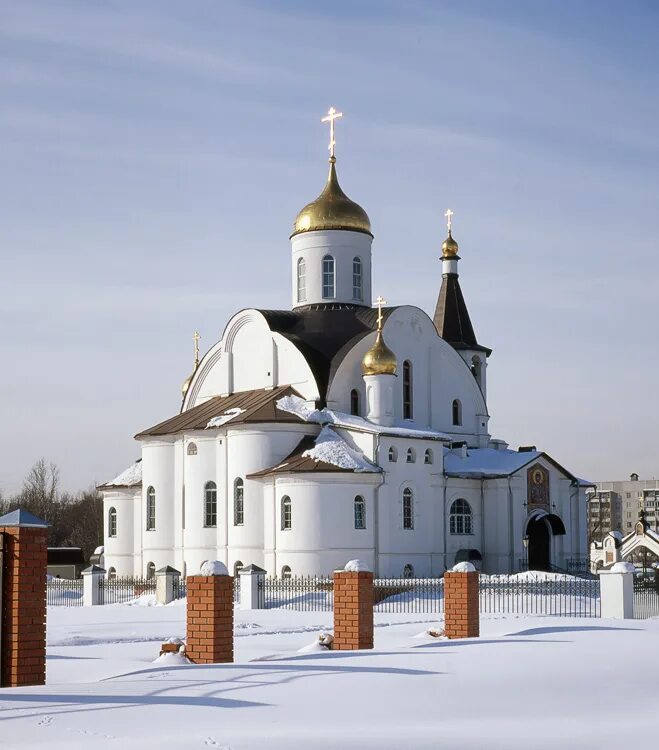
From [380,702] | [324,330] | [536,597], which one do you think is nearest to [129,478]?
[324,330]

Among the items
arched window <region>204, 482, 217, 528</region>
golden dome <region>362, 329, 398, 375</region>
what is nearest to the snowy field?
golden dome <region>362, 329, 398, 375</region>

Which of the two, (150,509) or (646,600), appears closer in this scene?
(646,600)

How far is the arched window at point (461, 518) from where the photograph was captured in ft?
111

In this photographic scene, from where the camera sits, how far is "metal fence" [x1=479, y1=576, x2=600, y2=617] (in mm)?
24953

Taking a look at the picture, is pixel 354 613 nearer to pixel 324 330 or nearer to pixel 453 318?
pixel 324 330

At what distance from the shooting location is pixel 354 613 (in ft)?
44.5

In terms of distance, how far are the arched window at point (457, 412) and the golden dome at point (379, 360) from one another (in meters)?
4.47

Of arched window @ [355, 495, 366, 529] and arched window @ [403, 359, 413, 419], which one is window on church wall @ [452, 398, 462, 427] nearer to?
arched window @ [403, 359, 413, 419]

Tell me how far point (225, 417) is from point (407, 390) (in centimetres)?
545

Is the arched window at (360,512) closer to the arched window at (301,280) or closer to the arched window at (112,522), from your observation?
the arched window at (301,280)

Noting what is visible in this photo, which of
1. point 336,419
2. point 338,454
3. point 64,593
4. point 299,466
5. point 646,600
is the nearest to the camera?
point 646,600

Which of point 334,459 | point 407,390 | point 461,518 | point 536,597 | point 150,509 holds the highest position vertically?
point 407,390

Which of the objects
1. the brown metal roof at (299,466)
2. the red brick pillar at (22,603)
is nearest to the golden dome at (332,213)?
the brown metal roof at (299,466)

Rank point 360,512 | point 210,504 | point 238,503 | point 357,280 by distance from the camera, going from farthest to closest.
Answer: point 357,280 < point 210,504 < point 238,503 < point 360,512
